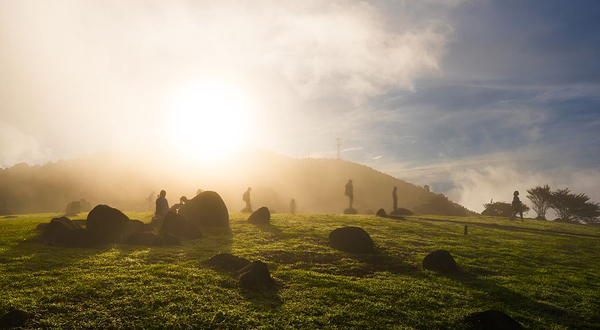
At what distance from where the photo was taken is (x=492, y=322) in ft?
38.6

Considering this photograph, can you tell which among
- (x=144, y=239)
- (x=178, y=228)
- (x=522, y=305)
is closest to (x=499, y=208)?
(x=522, y=305)

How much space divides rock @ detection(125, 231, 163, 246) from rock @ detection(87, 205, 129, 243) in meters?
0.87

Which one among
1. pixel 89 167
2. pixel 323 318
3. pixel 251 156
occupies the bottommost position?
pixel 323 318

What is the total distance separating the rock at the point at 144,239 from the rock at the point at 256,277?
9781 millimetres

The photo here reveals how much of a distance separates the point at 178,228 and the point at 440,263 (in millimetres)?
18492

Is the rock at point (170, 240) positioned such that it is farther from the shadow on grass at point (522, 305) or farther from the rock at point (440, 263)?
the shadow on grass at point (522, 305)

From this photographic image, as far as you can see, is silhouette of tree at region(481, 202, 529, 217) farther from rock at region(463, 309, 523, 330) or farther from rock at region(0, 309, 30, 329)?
rock at region(0, 309, 30, 329)

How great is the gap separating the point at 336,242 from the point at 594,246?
26.2 m

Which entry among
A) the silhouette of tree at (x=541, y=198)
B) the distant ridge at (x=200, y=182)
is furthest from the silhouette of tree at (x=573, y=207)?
the distant ridge at (x=200, y=182)

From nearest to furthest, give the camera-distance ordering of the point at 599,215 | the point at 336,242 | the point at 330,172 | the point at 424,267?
1. the point at 424,267
2. the point at 336,242
3. the point at 599,215
4. the point at 330,172

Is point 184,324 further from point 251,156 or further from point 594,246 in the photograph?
point 251,156

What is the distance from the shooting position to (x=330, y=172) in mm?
165125

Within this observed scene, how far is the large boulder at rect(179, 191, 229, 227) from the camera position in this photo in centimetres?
3075

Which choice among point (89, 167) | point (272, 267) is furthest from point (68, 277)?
point (89, 167)
